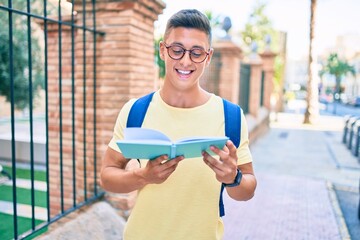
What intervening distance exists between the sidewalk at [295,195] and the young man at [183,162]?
2.86 m

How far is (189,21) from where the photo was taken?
149 centimetres

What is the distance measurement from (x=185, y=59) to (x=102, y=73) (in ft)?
8.05

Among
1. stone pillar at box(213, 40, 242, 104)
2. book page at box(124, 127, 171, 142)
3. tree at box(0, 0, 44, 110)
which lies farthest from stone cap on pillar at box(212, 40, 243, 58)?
book page at box(124, 127, 171, 142)

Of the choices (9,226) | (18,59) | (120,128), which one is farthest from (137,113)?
(18,59)

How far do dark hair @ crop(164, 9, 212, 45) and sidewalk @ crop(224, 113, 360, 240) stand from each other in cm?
330

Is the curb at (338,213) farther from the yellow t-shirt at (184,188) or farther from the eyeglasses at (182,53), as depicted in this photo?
the eyeglasses at (182,53)

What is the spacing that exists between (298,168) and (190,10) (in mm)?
7495

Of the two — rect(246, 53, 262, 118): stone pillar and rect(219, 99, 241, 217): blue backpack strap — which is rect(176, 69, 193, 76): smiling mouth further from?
rect(246, 53, 262, 118): stone pillar

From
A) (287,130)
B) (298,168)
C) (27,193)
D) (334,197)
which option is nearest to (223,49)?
(298,168)

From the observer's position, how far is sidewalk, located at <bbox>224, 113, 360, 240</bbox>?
14.6 feet

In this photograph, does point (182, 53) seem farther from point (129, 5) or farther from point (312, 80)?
point (312, 80)

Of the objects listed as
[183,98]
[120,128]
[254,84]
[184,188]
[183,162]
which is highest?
[254,84]

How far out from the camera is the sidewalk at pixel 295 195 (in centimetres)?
446

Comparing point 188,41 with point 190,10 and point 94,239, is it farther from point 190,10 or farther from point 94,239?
point 94,239
